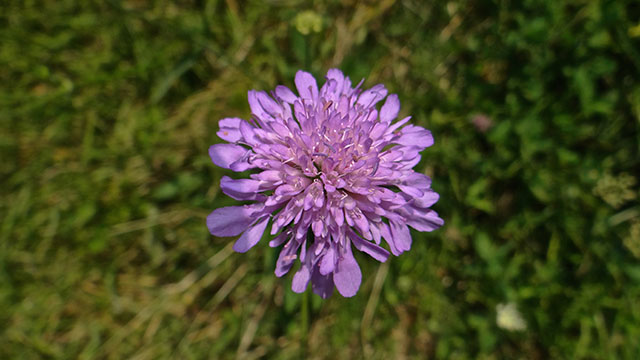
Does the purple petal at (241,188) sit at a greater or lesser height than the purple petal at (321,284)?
greater

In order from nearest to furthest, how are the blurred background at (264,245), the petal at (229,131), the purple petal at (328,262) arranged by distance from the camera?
the purple petal at (328,262) < the petal at (229,131) < the blurred background at (264,245)

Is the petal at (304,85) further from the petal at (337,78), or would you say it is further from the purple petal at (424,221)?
the purple petal at (424,221)

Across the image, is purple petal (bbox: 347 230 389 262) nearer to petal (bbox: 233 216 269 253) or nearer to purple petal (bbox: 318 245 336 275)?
purple petal (bbox: 318 245 336 275)

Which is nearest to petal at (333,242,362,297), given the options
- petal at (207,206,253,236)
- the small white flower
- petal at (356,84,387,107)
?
petal at (207,206,253,236)

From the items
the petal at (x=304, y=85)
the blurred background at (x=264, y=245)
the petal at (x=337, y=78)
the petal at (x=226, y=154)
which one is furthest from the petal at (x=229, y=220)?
the blurred background at (x=264, y=245)

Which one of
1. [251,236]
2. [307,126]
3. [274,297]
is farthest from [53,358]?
[307,126]

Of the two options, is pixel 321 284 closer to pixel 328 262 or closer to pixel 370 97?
pixel 328 262
